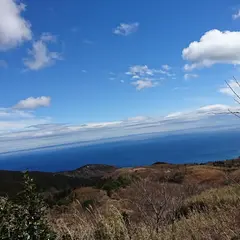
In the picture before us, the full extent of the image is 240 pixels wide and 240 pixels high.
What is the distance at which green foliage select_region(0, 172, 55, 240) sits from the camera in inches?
193

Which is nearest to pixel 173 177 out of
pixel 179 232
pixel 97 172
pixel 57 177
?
pixel 179 232

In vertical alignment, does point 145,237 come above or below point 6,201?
below

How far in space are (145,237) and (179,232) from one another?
0.97m

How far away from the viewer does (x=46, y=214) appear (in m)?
5.32

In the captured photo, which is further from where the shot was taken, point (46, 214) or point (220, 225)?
point (220, 225)

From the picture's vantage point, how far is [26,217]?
5031 mm

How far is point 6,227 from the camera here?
4902mm

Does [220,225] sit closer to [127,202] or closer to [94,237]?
[94,237]

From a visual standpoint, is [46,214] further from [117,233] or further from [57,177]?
[57,177]

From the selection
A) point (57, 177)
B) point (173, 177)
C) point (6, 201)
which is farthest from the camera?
point (57, 177)

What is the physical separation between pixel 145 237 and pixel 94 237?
1047mm

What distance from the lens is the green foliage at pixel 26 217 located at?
4.90m

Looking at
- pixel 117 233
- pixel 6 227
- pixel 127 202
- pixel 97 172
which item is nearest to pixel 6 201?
pixel 6 227

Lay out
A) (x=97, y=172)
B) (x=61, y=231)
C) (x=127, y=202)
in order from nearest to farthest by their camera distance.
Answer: (x=61, y=231) → (x=127, y=202) → (x=97, y=172)
